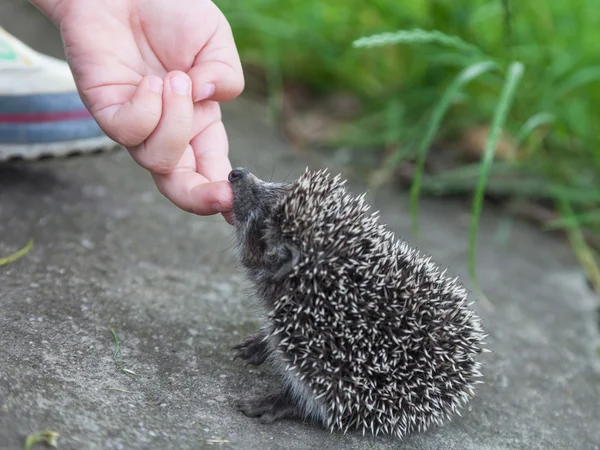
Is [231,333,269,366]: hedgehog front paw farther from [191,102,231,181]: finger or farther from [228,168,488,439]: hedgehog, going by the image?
[191,102,231,181]: finger

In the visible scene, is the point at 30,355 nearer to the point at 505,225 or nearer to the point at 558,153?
the point at 505,225

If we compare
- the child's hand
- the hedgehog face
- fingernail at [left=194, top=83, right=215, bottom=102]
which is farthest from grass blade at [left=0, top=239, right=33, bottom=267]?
fingernail at [left=194, top=83, right=215, bottom=102]

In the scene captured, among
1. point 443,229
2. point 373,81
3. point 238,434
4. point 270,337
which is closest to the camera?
point 238,434

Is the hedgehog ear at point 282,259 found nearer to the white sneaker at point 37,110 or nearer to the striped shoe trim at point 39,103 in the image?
the white sneaker at point 37,110

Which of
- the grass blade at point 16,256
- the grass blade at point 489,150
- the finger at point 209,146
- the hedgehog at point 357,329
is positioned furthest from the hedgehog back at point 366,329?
the grass blade at point 16,256

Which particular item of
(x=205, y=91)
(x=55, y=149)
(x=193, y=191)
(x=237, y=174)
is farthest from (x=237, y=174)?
(x=55, y=149)

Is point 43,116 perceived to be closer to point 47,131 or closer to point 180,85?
point 47,131

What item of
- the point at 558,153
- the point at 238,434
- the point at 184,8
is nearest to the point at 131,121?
the point at 184,8
